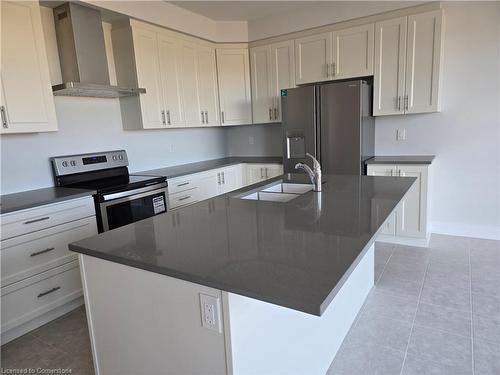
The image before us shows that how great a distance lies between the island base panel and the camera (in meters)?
1.04

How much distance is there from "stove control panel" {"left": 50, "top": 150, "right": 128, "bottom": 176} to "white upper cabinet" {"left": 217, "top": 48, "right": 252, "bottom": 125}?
1.49 metres

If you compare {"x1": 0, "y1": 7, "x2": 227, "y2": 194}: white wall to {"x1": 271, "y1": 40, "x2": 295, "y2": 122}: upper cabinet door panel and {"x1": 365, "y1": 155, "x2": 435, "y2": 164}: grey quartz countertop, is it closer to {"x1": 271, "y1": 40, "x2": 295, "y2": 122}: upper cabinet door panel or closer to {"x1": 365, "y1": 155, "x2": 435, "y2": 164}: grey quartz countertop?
{"x1": 271, "y1": 40, "x2": 295, "y2": 122}: upper cabinet door panel

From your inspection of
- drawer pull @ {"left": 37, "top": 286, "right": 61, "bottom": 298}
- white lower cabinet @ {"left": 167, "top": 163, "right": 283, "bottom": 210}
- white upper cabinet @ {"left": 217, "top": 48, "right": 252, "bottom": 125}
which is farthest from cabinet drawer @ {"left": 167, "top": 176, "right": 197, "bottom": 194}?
drawer pull @ {"left": 37, "top": 286, "right": 61, "bottom": 298}

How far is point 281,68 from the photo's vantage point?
162 inches

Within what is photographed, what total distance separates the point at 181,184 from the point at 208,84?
4.78ft

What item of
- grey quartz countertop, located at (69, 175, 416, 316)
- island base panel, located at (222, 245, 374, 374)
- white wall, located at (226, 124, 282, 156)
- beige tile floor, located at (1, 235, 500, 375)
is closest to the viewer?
grey quartz countertop, located at (69, 175, 416, 316)

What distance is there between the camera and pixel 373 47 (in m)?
3.52

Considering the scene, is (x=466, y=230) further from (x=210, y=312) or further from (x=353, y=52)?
(x=210, y=312)

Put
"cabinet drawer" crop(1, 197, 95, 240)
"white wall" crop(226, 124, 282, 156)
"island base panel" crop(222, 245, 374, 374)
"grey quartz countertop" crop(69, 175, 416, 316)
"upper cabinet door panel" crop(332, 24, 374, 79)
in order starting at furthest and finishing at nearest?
"white wall" crop(226, 124, 282, 156), "upper cabinet door panel" crop(332, 24, 374, 79), "cabinet drawer" crop(1, 197, 95, 240), "island base panel" crop(222, 245, 374, 374), "grey quartz countertop" crop(69, 175, 416, 316)

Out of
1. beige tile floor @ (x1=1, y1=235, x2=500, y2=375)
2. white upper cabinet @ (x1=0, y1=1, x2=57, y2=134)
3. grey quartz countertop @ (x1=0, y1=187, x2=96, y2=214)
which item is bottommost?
beige tile floor @ (x1=1, y1=235, x2=500, y2=375)

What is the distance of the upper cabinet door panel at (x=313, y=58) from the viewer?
12.4ft

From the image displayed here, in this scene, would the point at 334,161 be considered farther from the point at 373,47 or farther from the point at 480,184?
the point at 480,184

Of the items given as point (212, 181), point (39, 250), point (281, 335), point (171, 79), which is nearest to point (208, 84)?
point (171, 79)

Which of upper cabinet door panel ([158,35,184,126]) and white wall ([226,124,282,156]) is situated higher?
upper cabinet door panel ([158,35,184,126])
